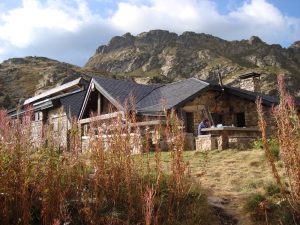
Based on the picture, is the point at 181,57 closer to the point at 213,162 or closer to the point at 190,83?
the point at 190,83

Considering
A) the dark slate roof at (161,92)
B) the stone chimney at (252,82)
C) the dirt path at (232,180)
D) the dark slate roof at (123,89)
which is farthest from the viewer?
the stone chimney at (252,82)

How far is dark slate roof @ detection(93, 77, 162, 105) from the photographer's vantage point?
1838cm

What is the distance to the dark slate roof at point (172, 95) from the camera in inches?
648

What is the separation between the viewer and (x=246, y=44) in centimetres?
13662

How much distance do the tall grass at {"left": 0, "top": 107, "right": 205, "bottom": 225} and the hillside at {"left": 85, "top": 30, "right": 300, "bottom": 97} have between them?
9009cm

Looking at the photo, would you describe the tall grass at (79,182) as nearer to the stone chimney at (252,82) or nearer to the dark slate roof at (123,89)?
the dark slate roof at (123,89)

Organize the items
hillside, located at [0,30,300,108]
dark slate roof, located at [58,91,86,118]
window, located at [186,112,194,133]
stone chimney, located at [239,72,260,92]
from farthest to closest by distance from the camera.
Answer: hillside, located at [0,30,300,108] < dark slate roof, located at [58,91,86,118] < stone chimney, located at [239,72,260,92] < window, located at [186,112,194,133]

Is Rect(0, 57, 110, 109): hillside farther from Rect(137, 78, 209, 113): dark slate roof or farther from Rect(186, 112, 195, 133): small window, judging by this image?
Rect(186, 112, 195, 133): small window

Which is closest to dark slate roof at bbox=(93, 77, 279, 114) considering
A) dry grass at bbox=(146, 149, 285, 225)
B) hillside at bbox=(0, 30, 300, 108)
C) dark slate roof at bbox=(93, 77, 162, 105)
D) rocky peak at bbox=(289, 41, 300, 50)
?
dark slate roof at bbox=(93, 77, 162, 105)

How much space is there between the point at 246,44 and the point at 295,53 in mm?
19154

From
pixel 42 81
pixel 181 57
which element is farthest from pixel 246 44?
pixel 42 81

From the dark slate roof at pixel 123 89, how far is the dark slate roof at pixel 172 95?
412 mm

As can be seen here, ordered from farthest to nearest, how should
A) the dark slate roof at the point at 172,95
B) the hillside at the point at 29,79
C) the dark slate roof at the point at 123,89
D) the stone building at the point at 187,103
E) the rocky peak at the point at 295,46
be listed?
the rocky peak at the point at 295,46
the hillside at the point at 29,79
the dark slate roof at the point at 123,89
the dark slate roof at the point at 172,95
the stone building at the point at 187,103

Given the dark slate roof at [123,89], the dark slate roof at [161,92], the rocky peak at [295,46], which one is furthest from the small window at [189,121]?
the rocky peak at [295,46]
